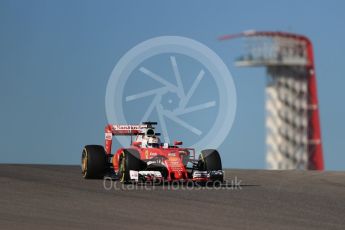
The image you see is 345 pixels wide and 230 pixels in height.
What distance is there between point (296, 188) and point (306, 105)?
52527mm

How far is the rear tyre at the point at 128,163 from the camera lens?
2248cm

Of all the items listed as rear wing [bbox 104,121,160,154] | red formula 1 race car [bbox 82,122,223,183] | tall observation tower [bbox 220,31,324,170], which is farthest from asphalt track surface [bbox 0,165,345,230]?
tall observation tower [bbox 220,31,324,170]

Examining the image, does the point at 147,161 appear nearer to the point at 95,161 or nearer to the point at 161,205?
the point at 95,161

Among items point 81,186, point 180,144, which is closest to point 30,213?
point 81,186

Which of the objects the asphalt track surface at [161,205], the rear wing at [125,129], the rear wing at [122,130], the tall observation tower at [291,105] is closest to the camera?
the asphalt track surface at [161,205]

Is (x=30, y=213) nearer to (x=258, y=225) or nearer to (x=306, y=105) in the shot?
(x=258, y=225)

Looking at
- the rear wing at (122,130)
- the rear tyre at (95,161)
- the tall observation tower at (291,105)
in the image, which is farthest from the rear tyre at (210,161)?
the tall observation tower at (291,105)

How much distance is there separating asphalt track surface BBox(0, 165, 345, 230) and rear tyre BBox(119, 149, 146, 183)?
0.52 m

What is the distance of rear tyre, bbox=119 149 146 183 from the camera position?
22478mm

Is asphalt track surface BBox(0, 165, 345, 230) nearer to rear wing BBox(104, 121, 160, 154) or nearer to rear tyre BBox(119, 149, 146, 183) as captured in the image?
rear tyre BBox(119, 149, 146, 183)

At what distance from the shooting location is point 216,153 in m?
24.0

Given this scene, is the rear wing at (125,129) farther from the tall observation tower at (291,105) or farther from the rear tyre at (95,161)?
the tall observation tower at (291,105)

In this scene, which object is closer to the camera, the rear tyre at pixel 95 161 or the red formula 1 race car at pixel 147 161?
the red formula 1 race car at pixel 147 161

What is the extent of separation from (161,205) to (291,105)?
6135 cm
